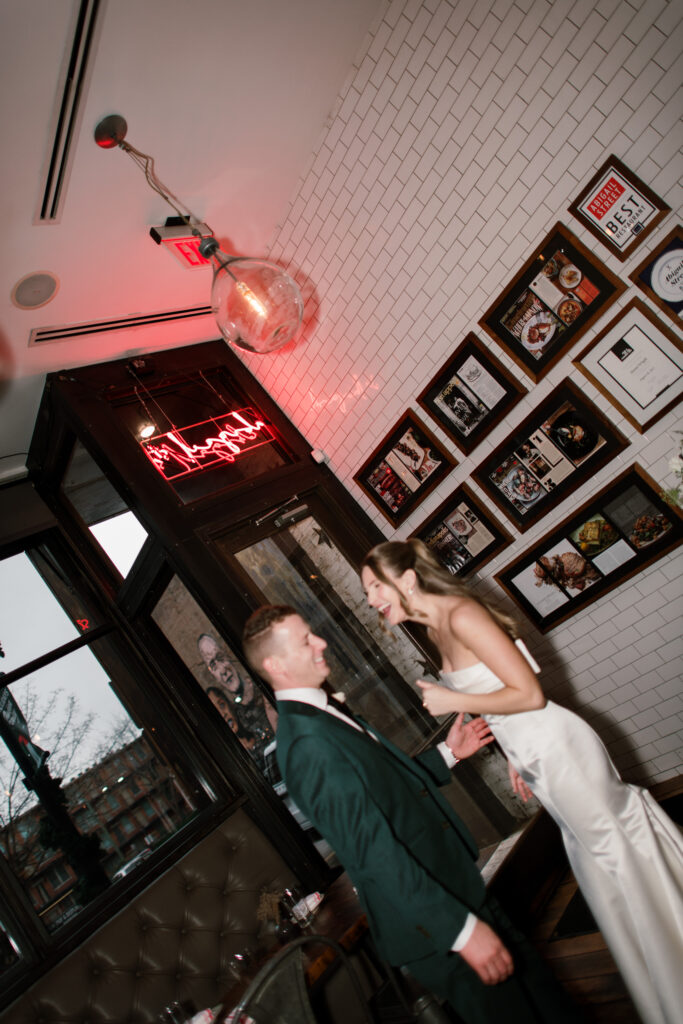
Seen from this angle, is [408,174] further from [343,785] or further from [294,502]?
[343,785]

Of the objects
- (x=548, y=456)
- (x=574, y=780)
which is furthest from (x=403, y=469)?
(x=574, y=780)

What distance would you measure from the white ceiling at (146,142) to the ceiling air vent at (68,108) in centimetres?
2

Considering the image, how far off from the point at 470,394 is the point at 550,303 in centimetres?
63

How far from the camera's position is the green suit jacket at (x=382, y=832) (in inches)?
66.2

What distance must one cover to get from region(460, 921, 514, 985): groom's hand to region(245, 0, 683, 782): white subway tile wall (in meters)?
2.04

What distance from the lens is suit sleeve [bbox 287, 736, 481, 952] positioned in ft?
5.50

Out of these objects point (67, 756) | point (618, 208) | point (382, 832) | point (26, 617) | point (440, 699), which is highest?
point (26, 617)

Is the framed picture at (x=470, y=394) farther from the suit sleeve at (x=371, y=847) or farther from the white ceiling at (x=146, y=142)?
the suit sleeve at (x=371, y=847)

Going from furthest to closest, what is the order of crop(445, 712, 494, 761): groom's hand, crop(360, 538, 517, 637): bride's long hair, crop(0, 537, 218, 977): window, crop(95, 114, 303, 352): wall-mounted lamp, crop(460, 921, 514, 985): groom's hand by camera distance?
crop(0, 537, 218, 977): window, crop(95, 114, 303, 352): wall-mounted lamp, crop(445, 712, 494, 761): groom's hand, crop(360, 538, 517, 637): bride's long hair, crop(460, 921, 514, 985): groom's hand

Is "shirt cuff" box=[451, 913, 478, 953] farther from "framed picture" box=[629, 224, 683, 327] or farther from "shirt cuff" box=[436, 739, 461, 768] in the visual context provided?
"framed picture" box=[629, 224, 683, 327]

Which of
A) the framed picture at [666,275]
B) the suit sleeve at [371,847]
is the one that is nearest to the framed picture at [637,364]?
the framed picture at [666,275]

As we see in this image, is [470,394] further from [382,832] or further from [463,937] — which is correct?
[463,937]

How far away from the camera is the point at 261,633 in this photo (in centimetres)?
194

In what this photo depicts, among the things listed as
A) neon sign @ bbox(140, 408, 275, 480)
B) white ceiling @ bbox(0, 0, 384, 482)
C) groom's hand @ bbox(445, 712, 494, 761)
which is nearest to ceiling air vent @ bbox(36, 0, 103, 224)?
white ceiling @ bbox(0, 0, 384, 482)
